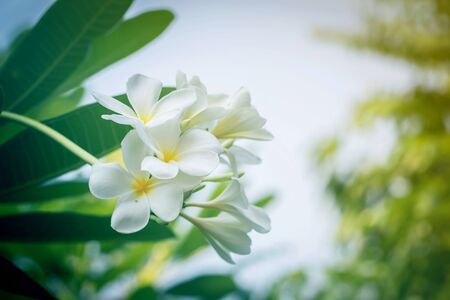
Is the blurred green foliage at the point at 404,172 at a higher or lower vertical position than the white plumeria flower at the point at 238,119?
lower

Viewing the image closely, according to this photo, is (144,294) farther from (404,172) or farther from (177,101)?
(404,172)

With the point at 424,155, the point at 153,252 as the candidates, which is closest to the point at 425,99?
the point at 424,155

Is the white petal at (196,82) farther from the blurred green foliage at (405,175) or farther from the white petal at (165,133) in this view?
the blurred green foliage at (405,175)

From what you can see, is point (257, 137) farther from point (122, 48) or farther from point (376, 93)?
point (376, 93)

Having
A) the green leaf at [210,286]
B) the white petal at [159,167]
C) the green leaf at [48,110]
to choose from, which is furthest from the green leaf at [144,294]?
the white petal at [159,167]

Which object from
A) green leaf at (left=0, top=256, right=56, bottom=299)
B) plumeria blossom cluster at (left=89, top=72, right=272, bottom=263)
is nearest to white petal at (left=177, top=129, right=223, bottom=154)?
plumeria blossom cluster at (left=89, top=72, right=272, bottom=263)

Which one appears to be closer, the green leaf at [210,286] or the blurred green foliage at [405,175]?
the green leaf at [210,286]
